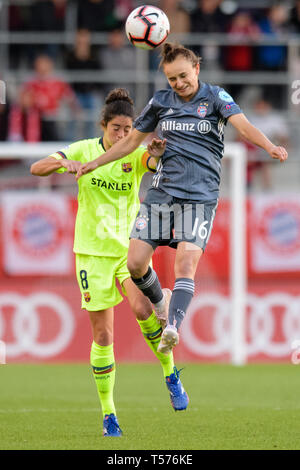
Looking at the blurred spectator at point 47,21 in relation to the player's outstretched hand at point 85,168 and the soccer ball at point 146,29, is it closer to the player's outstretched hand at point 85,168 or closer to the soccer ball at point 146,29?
the soccer ball at point 146,29

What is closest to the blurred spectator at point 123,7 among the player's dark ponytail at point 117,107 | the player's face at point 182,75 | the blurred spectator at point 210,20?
the blurred spectator at point 210,20

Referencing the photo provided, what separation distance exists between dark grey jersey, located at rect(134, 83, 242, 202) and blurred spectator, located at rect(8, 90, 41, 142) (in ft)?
26.3

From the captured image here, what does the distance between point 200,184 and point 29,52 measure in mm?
10310

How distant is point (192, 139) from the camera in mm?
6973

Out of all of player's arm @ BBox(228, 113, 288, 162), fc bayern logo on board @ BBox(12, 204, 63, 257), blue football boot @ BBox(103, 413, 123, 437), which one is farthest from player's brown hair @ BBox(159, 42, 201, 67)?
fc bayern logo on board @ BBox(12, 204, 63, 257)

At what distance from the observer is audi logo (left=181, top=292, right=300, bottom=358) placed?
45.5 feet

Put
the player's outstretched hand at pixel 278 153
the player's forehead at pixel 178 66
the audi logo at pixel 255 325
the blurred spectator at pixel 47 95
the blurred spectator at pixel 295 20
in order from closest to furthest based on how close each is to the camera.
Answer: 1. the player's outstretched hand at pixel 278 153
2. the player's forehead at pixel 178 66
3. the audi logo at pixel 255 325
4. the blurred spectator at pixel 47 95
5. the blurred spectator at pixel 295 20

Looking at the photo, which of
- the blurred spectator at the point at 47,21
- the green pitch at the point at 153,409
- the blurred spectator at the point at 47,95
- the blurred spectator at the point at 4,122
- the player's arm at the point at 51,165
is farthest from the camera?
the blurred spectator at the point at 47,21

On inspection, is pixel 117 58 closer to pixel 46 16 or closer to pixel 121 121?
pixel 46 16

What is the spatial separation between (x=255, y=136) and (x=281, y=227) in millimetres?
7973

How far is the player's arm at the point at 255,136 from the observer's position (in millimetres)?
6363

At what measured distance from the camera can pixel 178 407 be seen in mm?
7195

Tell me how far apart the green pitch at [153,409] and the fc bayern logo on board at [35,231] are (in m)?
1.82

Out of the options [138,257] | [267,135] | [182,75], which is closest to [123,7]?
[267,135]
